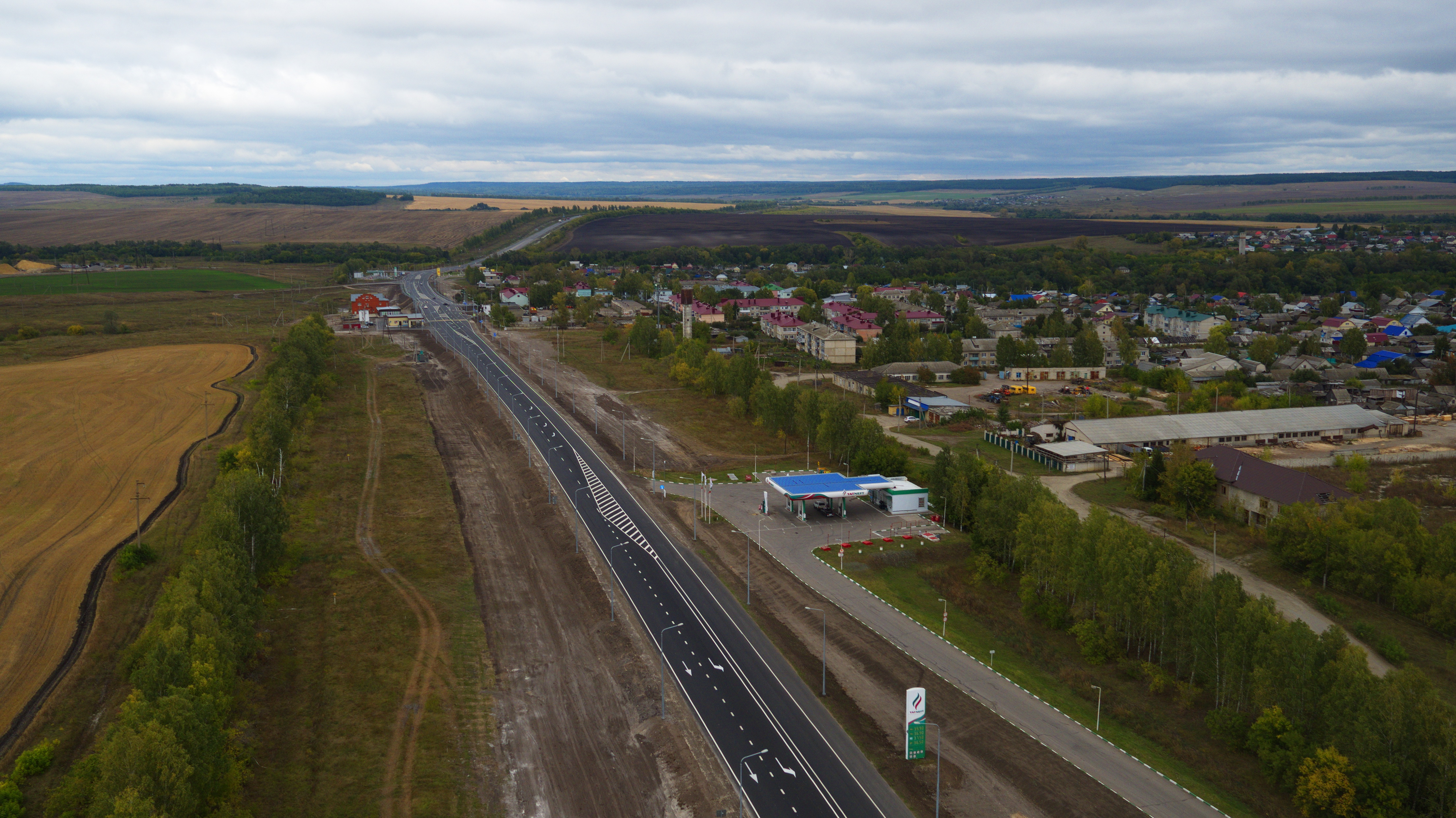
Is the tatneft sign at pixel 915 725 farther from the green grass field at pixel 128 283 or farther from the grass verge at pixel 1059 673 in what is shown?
the green grass field at pixel 128 283

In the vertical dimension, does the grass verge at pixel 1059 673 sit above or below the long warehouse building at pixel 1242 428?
below

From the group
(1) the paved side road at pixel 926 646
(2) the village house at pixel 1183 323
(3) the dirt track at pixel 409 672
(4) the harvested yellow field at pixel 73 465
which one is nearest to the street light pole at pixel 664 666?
(1) the paved side road at pixel 926 646

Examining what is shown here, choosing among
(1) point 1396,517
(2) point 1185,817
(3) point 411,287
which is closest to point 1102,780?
(2) point 1185,817

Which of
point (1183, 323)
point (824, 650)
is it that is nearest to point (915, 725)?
point (824, 650)

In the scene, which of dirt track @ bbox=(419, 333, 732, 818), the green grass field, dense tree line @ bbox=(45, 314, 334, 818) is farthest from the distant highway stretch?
the green grass field

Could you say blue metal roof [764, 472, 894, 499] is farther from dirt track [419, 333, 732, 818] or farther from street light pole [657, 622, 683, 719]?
street light pole [657, 622, 683, 719]

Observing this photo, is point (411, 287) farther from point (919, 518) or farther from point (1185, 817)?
point (1185, 817)
